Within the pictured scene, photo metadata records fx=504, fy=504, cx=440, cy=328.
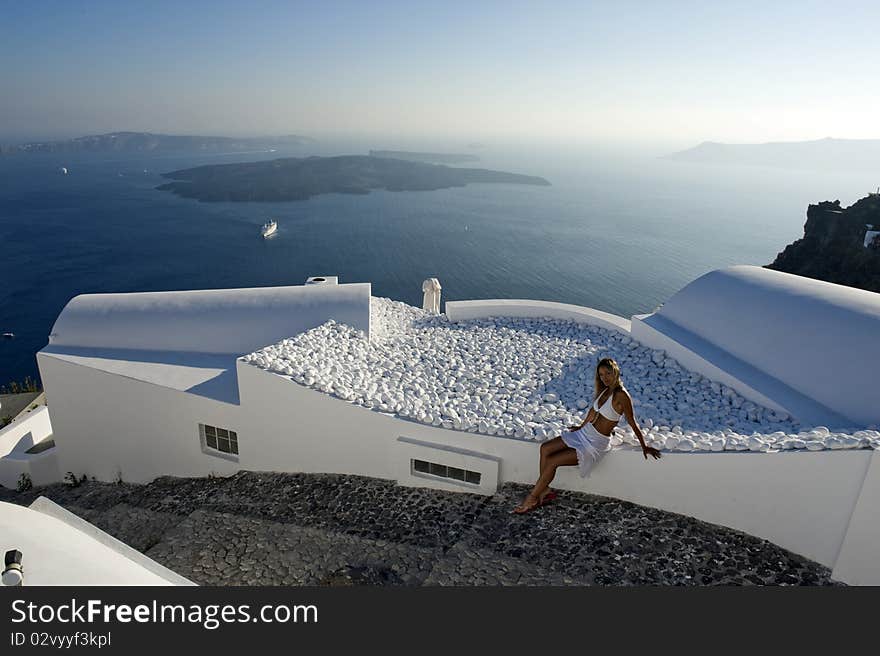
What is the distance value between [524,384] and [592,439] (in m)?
2.23

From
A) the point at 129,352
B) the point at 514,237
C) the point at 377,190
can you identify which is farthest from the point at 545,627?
the point at 377,190

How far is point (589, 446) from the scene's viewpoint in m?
5.21

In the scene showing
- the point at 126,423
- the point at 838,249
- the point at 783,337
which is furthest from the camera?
the point at 838,249

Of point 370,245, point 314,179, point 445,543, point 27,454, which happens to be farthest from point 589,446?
point 314,179

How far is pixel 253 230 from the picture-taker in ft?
240

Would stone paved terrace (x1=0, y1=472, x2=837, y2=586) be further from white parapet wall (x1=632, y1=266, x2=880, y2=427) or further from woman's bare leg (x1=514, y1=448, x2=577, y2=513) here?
white parapet wall (x1=632, y1=266, x2=880, y2=427)

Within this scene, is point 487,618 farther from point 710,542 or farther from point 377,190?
point 377,190

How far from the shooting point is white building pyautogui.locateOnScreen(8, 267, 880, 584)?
15.2 feet

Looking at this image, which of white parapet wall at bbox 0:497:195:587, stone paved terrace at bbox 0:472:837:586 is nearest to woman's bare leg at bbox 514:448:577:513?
stone paved terrace at bbox 0:472:837:586

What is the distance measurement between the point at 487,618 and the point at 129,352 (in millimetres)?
8756

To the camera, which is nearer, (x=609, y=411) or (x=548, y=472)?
(x=609, y=411)

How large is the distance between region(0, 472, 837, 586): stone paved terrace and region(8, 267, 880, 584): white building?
20 centimetres

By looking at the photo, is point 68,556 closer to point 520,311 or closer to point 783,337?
point 783,337

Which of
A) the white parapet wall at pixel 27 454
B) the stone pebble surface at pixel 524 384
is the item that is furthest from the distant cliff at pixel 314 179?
the stone pebble surface at pixel 524 384
